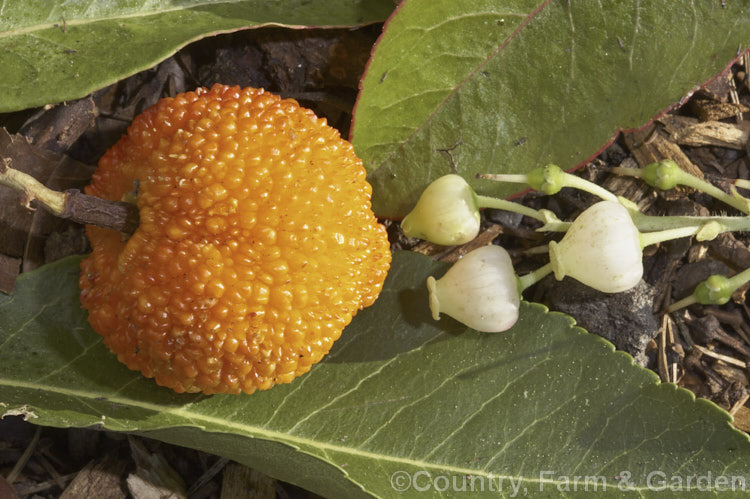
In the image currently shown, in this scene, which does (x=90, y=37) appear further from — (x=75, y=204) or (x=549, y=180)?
(x=549, y=180)

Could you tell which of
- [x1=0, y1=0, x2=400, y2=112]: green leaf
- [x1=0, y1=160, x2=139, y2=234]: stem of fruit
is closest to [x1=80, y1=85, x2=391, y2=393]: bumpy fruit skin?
[x1=0, y1=160, x2=139, y2=234]: stem of fruit

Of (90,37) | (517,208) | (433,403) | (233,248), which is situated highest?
(90,37)

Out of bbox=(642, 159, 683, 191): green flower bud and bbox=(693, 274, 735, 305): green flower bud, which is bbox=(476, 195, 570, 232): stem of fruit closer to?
bbox=(642, 159, 683, 191): green flower bud

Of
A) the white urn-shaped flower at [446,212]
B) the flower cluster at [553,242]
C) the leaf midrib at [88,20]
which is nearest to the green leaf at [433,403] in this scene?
the flower cluster at [553,242]

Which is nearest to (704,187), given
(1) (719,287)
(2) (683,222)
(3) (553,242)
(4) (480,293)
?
(2) (683,222)

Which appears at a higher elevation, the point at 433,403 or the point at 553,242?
the point at 553,242

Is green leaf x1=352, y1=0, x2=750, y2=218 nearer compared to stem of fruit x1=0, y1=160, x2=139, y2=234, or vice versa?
stem of fruit x1=0, y1=160, x2=139, y2=234

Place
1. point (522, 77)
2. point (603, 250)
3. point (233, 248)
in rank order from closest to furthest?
point (233, 248)
point (603, 250)
point (522, 77)

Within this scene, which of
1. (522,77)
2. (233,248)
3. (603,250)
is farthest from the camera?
(522,77)

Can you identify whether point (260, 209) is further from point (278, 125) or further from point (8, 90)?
point (8, 90)
